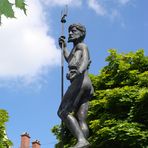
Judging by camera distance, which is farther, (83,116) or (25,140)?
(25,140)

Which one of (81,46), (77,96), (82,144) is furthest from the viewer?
(81,46)

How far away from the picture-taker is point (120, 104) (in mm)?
26578

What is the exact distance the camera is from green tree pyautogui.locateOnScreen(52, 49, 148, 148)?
2456cm

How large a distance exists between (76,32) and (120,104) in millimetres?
19877

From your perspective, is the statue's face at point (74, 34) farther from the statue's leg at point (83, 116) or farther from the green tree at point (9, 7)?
the green tree at point (9, 7)

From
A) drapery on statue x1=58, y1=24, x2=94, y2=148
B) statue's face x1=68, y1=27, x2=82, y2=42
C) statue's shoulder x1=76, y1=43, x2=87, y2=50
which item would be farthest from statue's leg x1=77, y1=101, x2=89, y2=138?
statue's face x1=68, y1=27, x2=82, y2=42

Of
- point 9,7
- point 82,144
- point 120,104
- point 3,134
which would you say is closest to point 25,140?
point 3,134

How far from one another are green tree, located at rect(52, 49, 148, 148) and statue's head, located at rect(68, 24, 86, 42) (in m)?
17.6

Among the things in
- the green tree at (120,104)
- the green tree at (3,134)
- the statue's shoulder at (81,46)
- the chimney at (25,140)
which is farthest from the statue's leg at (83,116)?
the chimney at (25,140)

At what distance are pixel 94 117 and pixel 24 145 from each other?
28.5 meters

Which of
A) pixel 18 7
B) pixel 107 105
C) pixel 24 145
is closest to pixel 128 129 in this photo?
pixel 107 105

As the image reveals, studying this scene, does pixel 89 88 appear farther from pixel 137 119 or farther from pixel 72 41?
pixel 137 119

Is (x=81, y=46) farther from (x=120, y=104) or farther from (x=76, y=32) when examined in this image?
(x=120, y=104)

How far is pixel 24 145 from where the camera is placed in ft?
180
